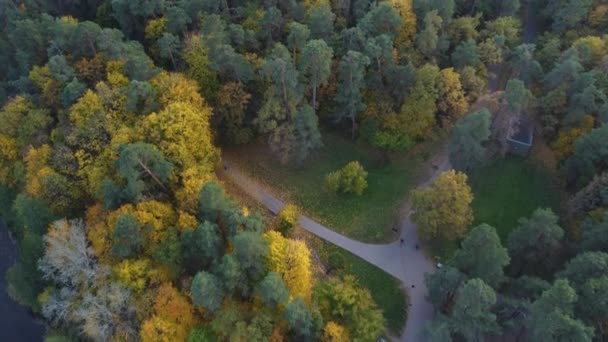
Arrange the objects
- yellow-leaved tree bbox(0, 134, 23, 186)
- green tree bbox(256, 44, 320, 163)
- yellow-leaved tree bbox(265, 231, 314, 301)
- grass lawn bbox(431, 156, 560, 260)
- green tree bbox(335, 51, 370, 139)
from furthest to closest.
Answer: grass lawn bbox(431, 156, 560, 260) → yellow-leaved tree bbox(0, 134, 23, 186) → green tree bbox(335, 51, 370, 139) → green tree bbox(256, 44, 320, 163) → yellow-leaved tree bbox(265, 231, 314, 301)

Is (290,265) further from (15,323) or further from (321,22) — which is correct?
(15,323)

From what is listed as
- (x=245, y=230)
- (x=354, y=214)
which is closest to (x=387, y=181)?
(x=354, y=214)

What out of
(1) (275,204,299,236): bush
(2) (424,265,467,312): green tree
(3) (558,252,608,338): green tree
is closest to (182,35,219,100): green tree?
(1) (275,204,299,236): bush

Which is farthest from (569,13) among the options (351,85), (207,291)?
(207,291)

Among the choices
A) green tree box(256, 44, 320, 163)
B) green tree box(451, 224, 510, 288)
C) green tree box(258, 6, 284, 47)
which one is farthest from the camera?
green tree box(258, 6, 284, 47)

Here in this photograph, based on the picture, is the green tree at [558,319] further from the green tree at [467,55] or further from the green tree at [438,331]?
the green tree at [467,55]

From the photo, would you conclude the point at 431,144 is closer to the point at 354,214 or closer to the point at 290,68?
the point at 354,214

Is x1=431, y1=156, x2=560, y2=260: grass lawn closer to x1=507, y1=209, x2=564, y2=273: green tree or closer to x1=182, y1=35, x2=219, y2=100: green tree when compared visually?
x1=507, y1=209, x2=564, y2=273: green tree
